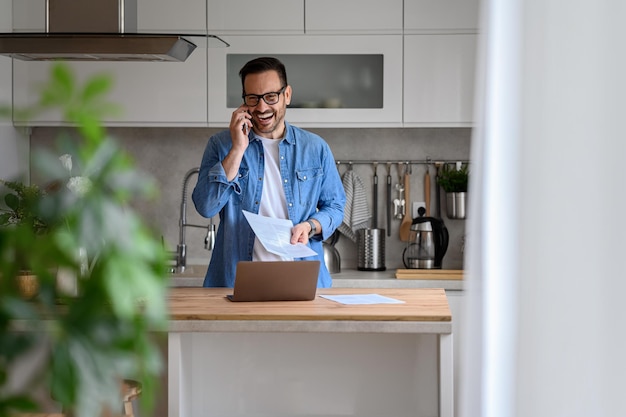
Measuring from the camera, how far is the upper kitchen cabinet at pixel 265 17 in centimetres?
414

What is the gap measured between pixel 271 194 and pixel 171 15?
1.40m

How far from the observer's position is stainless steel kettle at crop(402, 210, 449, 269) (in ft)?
13.9

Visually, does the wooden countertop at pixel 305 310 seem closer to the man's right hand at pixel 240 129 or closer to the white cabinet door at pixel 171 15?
the man's right hand at pixel 240 129

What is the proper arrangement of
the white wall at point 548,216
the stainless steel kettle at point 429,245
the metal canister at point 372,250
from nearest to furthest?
the white wall at point 548,216 → the stainless steel kettle at point 429,245 → the metal canister at point 372,250

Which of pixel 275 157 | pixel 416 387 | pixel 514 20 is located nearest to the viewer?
pixel 514 20

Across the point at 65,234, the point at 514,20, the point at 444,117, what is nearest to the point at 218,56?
the point at 444,117

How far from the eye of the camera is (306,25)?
13.6ft

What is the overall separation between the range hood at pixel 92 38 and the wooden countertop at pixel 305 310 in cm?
99

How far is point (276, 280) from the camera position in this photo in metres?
2.64

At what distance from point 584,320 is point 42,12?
11.9 ft

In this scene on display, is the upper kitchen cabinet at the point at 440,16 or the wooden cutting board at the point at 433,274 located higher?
the upper kitchen cabinet at the point at 440,16

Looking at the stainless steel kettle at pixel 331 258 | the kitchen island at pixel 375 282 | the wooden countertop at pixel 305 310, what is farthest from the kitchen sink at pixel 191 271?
the wooden countertop at pixel 305 310

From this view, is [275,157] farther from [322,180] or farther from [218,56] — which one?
[218,56]

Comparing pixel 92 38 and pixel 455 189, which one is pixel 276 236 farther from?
pixel 455 189
